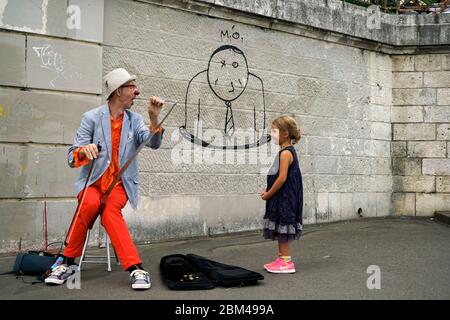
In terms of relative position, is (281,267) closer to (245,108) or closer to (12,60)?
(245,108)

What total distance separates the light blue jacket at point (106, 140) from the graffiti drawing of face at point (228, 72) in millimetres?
2829

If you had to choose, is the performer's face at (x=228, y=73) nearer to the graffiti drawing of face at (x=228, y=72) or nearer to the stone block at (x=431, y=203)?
the graffiti drawing of face at (x=228, y=72)

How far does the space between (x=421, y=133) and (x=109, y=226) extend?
21.6ft

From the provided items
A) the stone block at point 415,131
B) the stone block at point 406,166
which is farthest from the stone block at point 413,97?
the stone block at point 406,166

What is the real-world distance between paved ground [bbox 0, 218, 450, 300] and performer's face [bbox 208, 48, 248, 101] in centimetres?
200

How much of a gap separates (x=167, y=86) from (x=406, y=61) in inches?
186

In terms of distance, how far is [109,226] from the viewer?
424 cm

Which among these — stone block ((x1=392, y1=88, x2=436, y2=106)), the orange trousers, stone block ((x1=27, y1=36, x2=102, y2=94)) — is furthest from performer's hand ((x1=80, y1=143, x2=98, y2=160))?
stone block ((x1=392, y1=88, x2=436, y2=106))

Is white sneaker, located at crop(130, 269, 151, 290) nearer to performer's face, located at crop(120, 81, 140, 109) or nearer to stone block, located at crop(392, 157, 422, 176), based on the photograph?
performer's face, located at crop(120, 81, 140, 109)

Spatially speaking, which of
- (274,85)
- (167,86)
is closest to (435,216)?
(274,85)

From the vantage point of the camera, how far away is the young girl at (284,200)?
4.79 meters

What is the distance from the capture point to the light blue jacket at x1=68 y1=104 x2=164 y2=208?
14.4ft

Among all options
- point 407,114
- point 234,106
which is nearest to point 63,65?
point 234,106

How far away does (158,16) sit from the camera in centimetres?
670
